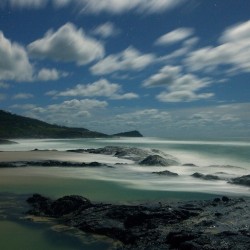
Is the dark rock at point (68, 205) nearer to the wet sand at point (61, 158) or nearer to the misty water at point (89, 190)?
the misty water at point (89, 190)

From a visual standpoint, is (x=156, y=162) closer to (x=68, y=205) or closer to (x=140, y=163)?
(x=140, y=163)

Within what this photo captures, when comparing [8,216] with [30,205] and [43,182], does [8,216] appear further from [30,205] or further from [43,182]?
[43,182]

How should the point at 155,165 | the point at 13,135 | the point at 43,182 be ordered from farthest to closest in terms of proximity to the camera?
the point at 13,135 → the point at 155,165 → the point at 43,182

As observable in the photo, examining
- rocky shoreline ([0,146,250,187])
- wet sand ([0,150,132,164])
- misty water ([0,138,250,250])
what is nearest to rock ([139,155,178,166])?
rocky shoreline ([0,146,250,187])

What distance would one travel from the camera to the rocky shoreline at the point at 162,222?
12.8 metres

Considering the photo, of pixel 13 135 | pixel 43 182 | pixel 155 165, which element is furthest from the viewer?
pixel 13 135

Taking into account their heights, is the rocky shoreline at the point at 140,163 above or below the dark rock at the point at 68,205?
above

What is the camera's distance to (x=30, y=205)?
20.1 meters

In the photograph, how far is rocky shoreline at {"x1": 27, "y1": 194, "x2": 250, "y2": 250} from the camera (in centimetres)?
1281

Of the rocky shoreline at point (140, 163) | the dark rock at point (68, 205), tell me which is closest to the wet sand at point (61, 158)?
the rocky shoreline at point (140, 163)

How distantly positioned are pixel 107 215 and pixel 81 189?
10839 millimetres

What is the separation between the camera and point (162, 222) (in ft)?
50.7

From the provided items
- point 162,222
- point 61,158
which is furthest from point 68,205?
point 61,158

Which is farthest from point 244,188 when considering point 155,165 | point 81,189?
point 155,165
